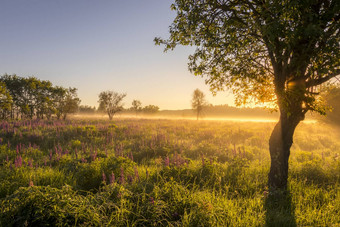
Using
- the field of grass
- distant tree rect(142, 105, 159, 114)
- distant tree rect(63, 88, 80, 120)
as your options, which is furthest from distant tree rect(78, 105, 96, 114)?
the field of grass

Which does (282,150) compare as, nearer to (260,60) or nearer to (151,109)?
(260,60)

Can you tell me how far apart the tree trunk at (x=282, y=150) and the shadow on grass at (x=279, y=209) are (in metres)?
0.46

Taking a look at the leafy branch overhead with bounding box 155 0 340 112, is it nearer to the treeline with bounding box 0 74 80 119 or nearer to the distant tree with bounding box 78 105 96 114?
the treeline with bounding box 0 74 80 119

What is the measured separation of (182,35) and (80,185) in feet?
20.0

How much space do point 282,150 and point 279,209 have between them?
6.87 feet

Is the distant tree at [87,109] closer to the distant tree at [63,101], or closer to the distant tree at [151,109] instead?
the distant tree at [151,109]

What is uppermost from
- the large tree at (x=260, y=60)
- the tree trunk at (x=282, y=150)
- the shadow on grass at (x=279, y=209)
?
the large tree at (x=260, y=60)

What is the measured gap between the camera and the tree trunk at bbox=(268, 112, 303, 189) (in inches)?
230

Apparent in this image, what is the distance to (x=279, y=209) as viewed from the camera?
4.58m

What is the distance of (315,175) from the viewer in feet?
22.6

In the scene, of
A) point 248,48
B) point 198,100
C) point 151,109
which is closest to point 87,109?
point 151,109

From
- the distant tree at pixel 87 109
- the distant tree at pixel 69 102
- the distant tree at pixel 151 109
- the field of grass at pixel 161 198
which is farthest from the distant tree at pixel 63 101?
the distant tree at pixel 87 109

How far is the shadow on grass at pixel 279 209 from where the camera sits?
12.6 feet

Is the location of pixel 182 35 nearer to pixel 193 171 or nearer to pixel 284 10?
pixel 284 10
